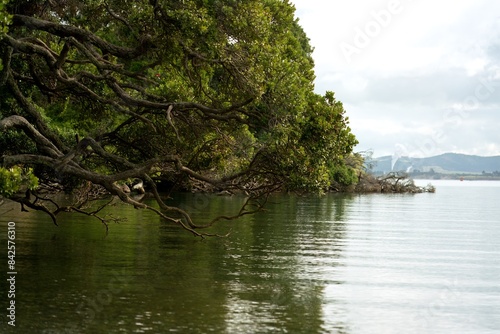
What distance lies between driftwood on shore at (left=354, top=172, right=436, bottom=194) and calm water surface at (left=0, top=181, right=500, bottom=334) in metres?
74.0

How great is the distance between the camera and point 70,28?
24.8 m

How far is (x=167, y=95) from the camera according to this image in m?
31.6

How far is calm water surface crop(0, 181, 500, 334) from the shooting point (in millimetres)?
18906

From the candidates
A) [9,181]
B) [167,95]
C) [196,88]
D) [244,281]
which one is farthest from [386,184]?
[9,181]

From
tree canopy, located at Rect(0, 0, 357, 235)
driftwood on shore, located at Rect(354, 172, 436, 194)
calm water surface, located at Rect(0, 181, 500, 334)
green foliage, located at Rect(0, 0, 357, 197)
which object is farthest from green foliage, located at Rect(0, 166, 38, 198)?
driftwood on shore, located at Rect(354, 172, 436, 194)

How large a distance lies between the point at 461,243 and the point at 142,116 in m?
21.4

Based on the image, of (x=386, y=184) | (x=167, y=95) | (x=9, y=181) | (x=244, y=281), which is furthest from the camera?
(x=386, y=184)

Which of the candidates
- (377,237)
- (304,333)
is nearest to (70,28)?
(304,333)

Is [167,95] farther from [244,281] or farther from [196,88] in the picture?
[244,281]

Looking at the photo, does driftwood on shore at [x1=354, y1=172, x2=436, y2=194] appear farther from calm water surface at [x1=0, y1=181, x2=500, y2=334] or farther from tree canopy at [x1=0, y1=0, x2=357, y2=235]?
tree canopy at [x1=0, y1=0, x2=357, y2=235]

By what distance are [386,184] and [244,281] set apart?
10020cm

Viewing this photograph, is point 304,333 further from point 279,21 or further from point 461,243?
point 461,243

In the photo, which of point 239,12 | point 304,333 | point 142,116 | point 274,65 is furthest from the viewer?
point 142,116

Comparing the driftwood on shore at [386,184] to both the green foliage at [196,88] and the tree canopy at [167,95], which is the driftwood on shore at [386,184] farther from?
the green foliage at [196,88]
